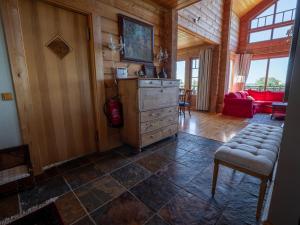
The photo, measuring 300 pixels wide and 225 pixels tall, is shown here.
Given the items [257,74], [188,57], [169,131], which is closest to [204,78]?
[188,57]

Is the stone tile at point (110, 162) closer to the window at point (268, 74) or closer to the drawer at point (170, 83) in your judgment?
the drawer at point (170, 83)

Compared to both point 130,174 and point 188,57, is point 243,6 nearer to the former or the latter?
point 188,57

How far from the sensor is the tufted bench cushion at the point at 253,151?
121 cm

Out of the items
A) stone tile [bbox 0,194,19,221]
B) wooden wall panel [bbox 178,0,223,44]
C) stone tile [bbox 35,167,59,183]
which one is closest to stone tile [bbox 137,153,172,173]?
stone tile [bbox 35,167,59,183]

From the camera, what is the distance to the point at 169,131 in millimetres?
2830

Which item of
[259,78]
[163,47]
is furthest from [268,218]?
[259,78]

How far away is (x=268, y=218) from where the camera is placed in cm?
107

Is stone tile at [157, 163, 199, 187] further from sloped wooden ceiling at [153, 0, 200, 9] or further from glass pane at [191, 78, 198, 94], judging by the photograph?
glass pane at [191, 78, 198, 94]

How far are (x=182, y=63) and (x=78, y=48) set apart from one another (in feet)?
17.9

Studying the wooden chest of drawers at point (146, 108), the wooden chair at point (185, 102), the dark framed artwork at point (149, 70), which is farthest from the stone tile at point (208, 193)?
the wooden chair at point (185, 102)

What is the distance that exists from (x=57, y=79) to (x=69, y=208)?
1521mm

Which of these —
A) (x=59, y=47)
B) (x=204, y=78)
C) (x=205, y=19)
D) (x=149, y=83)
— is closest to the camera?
(x=59, y=47)

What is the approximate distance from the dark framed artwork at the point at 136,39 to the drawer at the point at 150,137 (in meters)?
1.32

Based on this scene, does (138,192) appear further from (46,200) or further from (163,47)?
(163,47)
